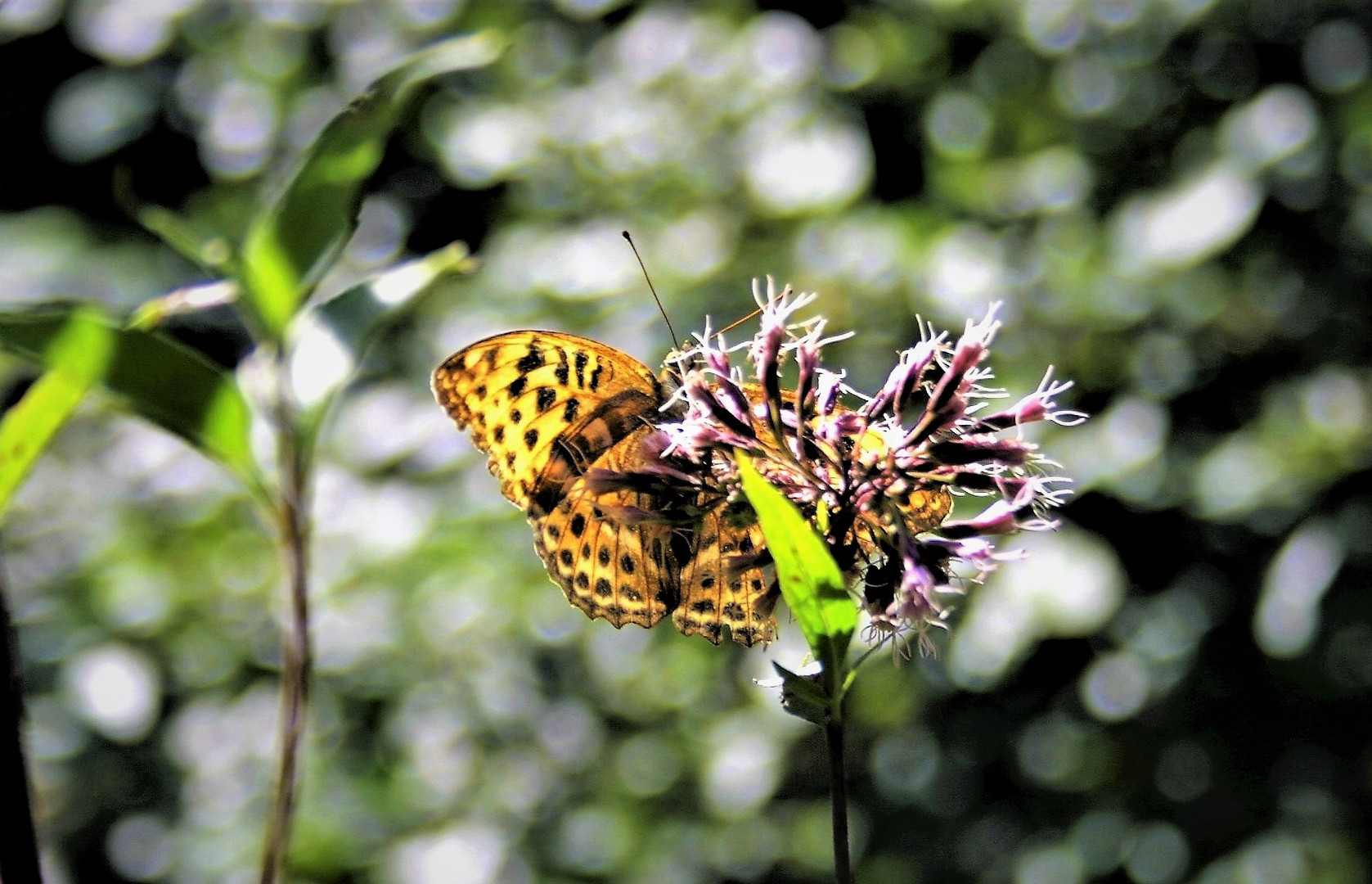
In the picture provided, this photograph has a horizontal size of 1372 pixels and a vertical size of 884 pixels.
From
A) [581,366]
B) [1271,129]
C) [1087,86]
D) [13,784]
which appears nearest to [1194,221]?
[1271,129]

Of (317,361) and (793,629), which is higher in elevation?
(793,629)

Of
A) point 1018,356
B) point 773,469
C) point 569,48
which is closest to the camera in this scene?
point 773,469

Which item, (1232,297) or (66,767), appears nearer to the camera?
(1232,297)

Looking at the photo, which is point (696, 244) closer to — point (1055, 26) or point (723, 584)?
point (1055, 26)

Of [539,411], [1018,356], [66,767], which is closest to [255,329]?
[539,411]

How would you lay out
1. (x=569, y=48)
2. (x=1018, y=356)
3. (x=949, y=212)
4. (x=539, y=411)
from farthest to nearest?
(x=569, y=48) < (x=949, y=212) < (x=1018, y=356) < (x=539, y=411)

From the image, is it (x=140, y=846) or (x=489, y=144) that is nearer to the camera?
(x=140, y=846)

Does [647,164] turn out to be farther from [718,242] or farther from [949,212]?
[949,212]

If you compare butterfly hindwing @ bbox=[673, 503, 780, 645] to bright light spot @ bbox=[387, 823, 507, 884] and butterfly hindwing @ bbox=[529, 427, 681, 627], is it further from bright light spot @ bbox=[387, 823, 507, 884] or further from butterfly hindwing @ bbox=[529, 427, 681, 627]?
bright light spot @ bbox=[387, 823, 507, 884]
